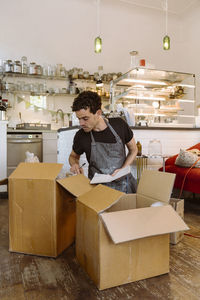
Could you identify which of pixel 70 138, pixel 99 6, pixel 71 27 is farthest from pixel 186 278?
pixel 99 6

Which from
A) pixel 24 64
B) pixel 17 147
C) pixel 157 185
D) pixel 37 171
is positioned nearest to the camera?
pixel 157 185

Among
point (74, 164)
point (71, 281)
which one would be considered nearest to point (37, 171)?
point (74, 164)

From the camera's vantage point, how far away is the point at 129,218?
1246 mm

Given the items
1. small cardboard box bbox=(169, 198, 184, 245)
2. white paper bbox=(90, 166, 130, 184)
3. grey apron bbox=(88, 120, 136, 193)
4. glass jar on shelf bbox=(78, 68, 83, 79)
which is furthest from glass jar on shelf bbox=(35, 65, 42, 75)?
small cardboard box bbox=(169, 198, 184, 245)

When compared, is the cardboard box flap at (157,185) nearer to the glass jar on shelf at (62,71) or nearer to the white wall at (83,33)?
the glass jar on shelf at (62,71)

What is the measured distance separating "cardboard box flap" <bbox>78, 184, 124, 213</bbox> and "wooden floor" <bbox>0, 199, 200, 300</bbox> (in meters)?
0.39

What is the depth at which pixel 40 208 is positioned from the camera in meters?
1.61

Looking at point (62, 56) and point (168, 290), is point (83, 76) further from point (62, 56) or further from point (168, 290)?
point (168, 290)

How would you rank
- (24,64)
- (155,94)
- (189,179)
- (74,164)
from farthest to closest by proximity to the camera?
(24,64)
(155,94)
(189,179)
(74,164)

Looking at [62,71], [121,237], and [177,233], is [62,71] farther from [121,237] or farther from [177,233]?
[121,237]

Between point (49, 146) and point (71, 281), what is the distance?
13.3 feet

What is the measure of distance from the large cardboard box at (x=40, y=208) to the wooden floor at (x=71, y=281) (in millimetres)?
86

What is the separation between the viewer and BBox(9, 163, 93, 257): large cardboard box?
62.6 inches

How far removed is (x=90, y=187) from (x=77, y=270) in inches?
19.3
